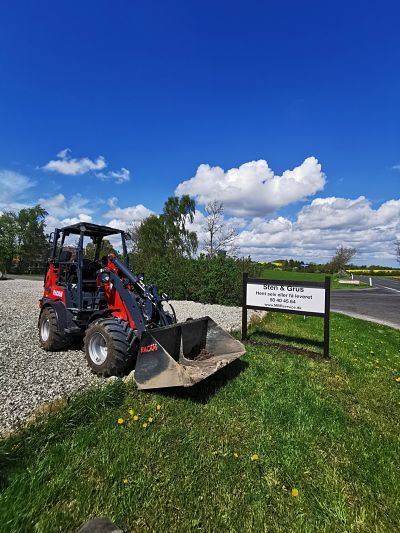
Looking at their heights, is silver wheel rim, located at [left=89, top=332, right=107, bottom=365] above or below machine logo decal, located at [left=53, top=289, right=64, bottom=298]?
below

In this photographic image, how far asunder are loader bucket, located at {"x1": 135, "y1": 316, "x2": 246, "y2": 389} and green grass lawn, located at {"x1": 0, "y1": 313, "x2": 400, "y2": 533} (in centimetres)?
30

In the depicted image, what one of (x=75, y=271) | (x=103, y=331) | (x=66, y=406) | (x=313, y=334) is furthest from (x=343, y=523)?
(x=313, y=334)

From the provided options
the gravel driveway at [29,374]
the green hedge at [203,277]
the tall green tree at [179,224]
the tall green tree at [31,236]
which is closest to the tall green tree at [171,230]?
the tall green tree at [179,224]

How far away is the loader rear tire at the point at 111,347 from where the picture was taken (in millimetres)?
4566

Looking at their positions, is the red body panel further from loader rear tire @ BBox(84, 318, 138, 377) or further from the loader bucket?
Answer: the loader bucket

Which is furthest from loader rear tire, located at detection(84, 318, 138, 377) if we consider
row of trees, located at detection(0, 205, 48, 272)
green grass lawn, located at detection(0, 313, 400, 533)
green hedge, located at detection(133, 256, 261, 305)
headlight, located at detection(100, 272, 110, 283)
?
row of trees, located at detection(0, 205, 48, 272)

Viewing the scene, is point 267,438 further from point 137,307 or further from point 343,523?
point 137,307

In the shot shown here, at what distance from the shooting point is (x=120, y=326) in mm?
4750

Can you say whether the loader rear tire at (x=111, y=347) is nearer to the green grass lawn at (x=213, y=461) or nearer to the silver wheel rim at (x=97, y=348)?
the silver wheel rim at (x=97, y=348)

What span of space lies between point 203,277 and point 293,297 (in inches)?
412

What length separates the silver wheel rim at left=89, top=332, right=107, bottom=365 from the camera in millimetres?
4945

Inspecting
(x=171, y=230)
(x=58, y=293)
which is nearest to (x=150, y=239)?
(x=171, y=230)

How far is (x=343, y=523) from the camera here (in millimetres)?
2170

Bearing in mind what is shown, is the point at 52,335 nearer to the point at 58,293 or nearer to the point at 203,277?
the point at 58,293
